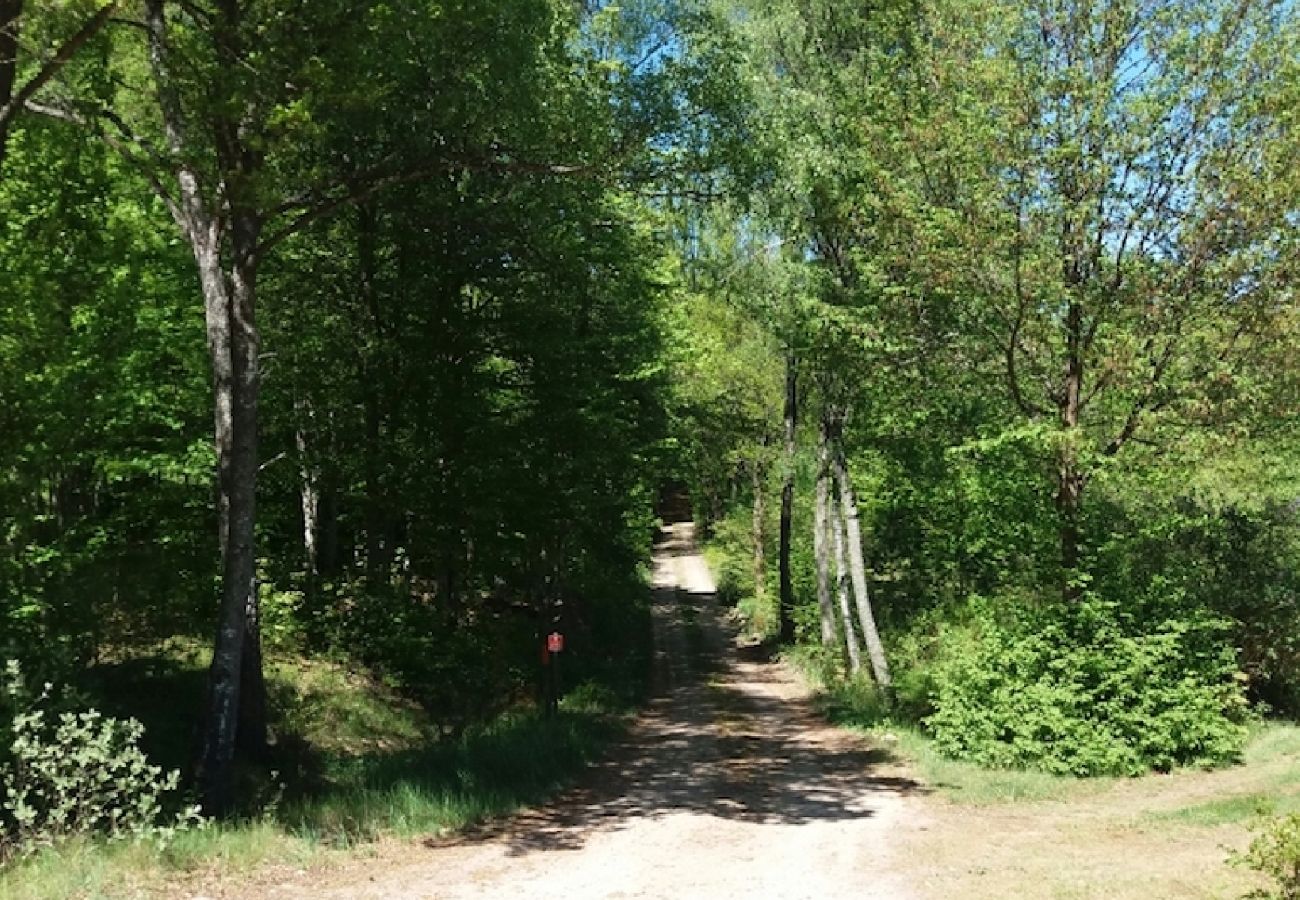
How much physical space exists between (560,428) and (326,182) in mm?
7205

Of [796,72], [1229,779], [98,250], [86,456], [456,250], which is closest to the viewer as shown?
[1229,779]

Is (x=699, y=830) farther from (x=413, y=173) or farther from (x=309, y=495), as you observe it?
(x=309, y=495)

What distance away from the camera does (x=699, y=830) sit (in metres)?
10.3

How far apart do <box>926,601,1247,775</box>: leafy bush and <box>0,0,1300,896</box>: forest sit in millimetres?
63

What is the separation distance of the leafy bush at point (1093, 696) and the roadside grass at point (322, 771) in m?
5.66

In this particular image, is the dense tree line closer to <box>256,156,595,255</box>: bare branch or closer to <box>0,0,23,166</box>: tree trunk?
<box>256,156,595,255</box>: bare branch

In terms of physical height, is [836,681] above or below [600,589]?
below

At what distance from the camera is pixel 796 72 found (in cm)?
1994

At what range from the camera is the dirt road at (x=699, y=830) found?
803 cm

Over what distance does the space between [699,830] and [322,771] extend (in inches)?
216

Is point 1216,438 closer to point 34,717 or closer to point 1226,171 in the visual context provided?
point 1226,171

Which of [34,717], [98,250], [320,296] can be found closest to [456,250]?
[320,296]

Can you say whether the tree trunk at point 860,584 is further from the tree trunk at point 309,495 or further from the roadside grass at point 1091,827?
the tree trunk at point 309,495

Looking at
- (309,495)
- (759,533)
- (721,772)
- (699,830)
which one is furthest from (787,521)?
(699,830)
